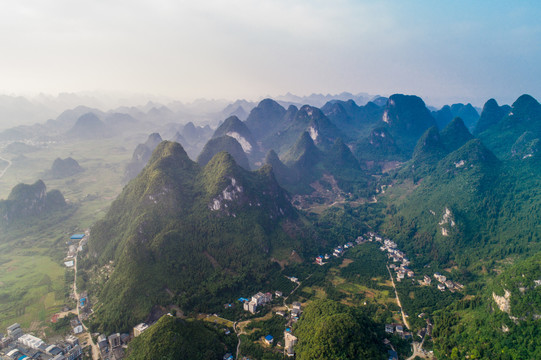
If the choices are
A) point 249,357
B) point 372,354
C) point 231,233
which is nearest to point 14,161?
point 231,233

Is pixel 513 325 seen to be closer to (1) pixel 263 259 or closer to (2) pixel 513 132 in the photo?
(1) pixel 263 259

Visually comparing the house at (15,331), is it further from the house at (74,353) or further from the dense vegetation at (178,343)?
the dense vegetation at (178,343)

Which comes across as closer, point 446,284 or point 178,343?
point 178,343

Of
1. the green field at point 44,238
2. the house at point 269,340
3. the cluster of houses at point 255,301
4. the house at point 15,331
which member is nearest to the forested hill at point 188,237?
the cluster of houses at point 255,301

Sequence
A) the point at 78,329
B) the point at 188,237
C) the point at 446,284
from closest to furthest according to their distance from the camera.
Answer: the point at 78,329
the point at 446,284
the point at 188,237

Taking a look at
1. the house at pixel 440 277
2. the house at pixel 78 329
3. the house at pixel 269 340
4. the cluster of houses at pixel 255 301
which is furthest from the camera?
the house at pixel 440 277

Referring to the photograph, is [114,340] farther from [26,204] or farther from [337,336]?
[26,204]

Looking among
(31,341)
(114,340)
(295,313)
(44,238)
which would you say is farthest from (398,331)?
(44,238)
